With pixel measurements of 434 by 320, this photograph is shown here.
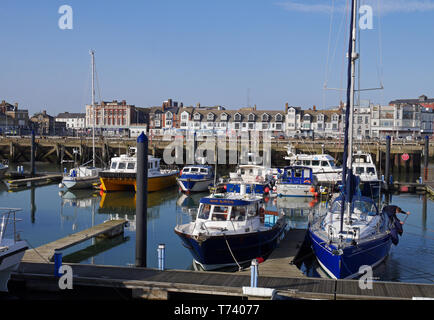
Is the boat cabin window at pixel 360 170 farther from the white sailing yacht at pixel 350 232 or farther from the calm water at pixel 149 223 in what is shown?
the white sailing yacht at pixel 350 232

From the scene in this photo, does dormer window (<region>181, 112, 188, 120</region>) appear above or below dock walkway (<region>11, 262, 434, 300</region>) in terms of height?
above

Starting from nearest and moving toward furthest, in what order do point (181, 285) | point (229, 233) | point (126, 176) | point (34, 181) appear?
point (181, 285)
point (229, 233)
point (126, 176)
point (34, 181)

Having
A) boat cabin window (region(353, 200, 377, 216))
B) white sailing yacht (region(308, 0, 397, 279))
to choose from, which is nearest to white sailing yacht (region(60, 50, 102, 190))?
white sailing yacht (region(308, 0, 397, 279))

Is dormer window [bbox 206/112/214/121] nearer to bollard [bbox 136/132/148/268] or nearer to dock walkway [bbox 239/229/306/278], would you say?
dock walkway [bbox 239/229/306/278]

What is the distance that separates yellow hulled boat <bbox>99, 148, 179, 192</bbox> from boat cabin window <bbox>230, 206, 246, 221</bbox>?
20233 mm

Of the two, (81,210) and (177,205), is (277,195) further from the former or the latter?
(81,210)

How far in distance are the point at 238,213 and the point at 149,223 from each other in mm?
10921

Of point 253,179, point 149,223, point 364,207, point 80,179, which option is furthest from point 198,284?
point 80,179

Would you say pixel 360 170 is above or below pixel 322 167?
below

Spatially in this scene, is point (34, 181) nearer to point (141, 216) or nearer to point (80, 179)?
point (80, 179)

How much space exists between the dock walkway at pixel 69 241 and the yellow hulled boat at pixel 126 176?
13764mm

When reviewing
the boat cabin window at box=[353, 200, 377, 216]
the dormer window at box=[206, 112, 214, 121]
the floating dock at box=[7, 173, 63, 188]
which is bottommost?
the floating dock at box=[7, 173, 63, 188]

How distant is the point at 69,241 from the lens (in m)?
19.0

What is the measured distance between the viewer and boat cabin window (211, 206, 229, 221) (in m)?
18.0
